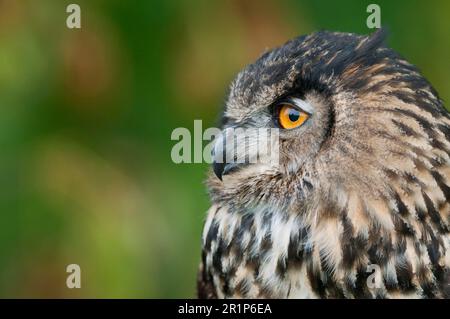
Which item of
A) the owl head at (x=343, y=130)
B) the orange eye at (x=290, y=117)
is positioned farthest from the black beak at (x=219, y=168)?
the orange eye at (x=290, y=117)

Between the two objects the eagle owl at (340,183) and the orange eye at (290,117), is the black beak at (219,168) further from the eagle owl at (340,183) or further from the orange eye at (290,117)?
the orange eye at (290,117)

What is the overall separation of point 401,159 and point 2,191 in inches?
93.0

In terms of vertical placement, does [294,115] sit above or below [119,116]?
below

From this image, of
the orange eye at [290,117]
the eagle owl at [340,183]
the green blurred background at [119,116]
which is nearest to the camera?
the eagle owl at [340,183]

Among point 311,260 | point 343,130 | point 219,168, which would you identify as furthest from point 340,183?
point 219,168

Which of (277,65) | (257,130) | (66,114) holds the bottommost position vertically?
(257,130)

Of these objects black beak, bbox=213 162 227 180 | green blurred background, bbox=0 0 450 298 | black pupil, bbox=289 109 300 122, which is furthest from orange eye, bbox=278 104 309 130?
green blurred background, bbox=0 0 450 298

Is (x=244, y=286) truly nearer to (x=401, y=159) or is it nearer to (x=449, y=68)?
(x=401, y=159)

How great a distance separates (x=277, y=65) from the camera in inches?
111

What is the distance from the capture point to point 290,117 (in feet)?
9.07

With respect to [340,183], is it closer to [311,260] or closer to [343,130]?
[343,130]

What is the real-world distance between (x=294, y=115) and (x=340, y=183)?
0.92 feet

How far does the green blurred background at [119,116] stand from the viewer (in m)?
4.25

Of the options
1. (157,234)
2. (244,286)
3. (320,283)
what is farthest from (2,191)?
(320,283)
